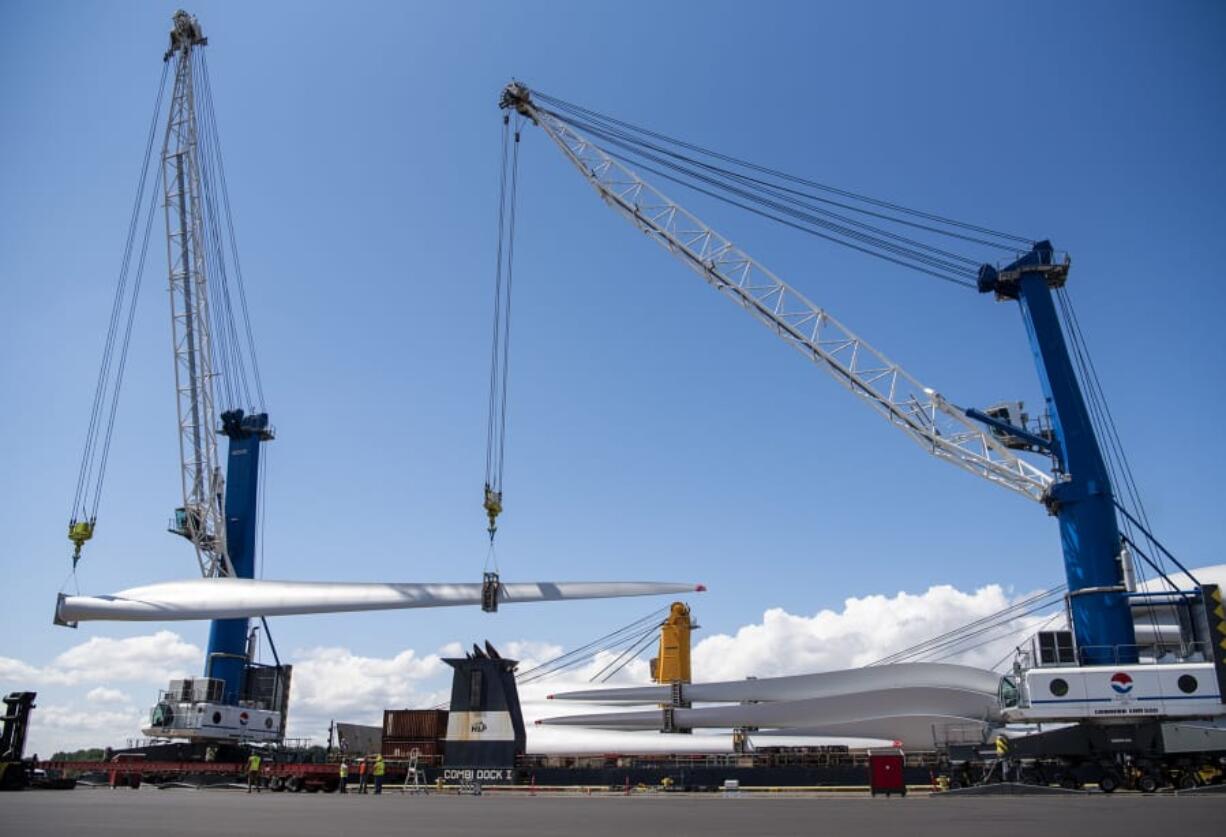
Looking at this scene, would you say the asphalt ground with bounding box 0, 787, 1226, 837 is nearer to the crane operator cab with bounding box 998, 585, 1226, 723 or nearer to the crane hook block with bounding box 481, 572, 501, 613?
the crane hook block with bounding box 481, 572, 501, 613

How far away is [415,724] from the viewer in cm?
4591

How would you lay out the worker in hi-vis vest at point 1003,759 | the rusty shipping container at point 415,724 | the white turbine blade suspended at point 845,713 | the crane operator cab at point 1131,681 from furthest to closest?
the white turbine blade suspended at point 845,713
the rusty shipping container at point 415,724
the crane operator cab at point 1131,681
the worker in hi-vis vest at point 1003,759

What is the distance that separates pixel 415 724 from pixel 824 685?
2412 cm

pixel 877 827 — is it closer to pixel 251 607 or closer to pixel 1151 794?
pixel 251 607

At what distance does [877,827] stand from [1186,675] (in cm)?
2699

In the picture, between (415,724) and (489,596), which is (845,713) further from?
(489,596)

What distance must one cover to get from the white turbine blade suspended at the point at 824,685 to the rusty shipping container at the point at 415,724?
643 inches

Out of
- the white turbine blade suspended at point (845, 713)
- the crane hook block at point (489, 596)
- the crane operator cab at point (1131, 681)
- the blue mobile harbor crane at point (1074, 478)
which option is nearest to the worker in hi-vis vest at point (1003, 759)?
the crane operator cab at point (1131, 681)

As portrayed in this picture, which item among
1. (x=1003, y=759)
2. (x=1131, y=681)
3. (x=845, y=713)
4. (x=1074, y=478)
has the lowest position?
(x=1003, y=759)

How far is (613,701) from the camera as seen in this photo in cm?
Answer: 5872

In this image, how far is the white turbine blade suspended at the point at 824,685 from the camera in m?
50.8

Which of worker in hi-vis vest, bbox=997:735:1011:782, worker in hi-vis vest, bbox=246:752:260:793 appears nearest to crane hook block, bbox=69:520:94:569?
worker in hi-vis vest, bbox=246:752:260:793

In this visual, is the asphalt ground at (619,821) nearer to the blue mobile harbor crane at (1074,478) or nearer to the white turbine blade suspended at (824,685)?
the blue mobile harbor crane at (1074,478)

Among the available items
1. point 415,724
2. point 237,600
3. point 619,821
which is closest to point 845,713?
point 415,724
